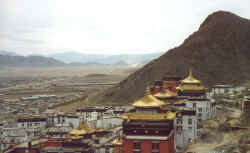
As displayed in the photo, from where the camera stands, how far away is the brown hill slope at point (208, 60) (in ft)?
342

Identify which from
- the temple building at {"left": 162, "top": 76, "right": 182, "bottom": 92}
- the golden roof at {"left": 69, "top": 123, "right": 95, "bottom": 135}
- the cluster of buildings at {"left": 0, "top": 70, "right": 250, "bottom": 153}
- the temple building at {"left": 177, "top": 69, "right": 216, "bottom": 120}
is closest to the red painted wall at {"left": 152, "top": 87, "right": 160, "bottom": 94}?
the cluster of buildings at {"left": 0, "top": 70, "right": 250, "bottom": 153}

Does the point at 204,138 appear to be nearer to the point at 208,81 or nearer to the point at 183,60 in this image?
the point at 208,81

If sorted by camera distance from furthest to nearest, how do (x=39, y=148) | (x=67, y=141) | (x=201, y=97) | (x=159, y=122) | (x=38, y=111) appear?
(x=38, y=111)
(x=201, y=97)
(x=39, y=148)
(x=67, y=141)
(x=159, y=122)

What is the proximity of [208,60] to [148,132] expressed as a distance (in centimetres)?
8859

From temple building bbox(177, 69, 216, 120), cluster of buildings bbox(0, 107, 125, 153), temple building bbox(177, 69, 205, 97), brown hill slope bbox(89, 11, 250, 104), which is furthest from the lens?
brown hill slope bbox(89, 11, 250, 104)

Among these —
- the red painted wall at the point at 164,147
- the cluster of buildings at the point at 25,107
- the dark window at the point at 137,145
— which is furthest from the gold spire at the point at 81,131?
the cluster of buildings at the point at 25,107

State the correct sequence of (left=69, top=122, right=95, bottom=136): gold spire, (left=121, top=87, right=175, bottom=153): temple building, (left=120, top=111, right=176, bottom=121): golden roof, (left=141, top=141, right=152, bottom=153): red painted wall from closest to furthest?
(left=121, top=87, right=175, bottom=153): temple building, (left=141, top=141, right=152, bottom=153): red painted wall, (left=120, top=111, right=176, bottom=121): golden roof, (left=69, top=122, right=95, bottom=136): gold spire

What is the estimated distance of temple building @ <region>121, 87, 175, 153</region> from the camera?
89.8 feet

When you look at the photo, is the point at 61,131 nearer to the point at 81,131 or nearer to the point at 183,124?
the point at 81,131

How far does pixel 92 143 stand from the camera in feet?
135

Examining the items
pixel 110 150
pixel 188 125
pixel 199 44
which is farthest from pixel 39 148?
pixel 199 44

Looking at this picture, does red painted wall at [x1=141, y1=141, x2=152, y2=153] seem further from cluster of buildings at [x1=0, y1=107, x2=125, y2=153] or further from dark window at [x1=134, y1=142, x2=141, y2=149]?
cluster of buildings at [x1=0, y1=107, x2=125, y2=153]

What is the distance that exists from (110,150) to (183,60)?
243ft

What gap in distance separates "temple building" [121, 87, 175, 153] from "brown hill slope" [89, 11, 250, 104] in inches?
2768
